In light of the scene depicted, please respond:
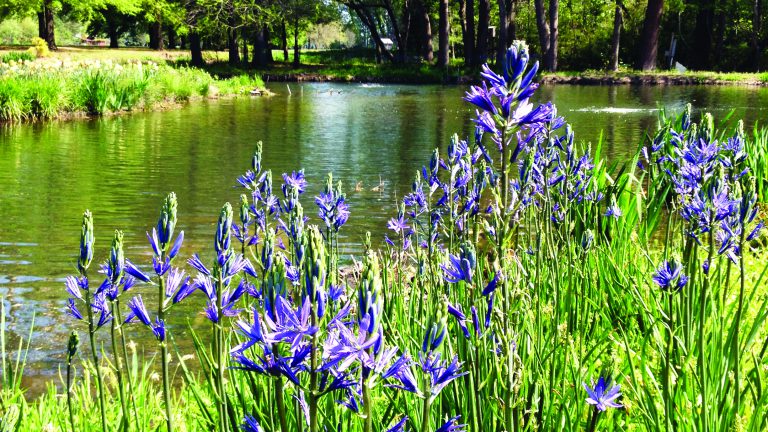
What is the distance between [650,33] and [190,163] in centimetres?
3112

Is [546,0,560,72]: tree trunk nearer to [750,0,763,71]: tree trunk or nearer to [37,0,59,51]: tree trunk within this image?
[750,0,763,71]: tree trunk

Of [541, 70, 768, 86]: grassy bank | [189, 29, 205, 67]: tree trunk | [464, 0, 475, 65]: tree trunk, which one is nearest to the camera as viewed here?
[541, 70, 768, 86]: grassy bank

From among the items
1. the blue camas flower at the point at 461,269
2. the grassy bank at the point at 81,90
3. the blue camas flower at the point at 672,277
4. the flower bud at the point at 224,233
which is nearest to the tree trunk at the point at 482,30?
the grassy bank at the point at 81,90

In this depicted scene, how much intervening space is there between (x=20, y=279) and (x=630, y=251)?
15.1ft

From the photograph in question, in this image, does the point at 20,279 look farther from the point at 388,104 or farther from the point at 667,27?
the point at 667,27

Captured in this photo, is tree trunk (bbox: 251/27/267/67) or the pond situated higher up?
tree trunk (bbox: 251/27/267/67)

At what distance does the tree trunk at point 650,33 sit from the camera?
37344 mm

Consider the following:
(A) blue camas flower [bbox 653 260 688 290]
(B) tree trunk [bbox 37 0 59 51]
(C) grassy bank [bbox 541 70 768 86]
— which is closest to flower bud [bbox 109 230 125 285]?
(A) blue camas flower [bbox 653 260 688 290]

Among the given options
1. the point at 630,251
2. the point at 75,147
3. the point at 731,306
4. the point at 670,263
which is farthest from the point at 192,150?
the point at 670,263

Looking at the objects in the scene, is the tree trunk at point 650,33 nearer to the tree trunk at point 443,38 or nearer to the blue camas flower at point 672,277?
the tree trunk at point 443,38

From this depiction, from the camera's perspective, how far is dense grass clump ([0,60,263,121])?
16250mm

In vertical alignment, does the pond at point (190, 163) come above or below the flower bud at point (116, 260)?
below

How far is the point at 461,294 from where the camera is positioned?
3066mm

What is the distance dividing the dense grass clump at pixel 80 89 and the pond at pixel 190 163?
2.42 ft
